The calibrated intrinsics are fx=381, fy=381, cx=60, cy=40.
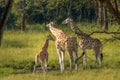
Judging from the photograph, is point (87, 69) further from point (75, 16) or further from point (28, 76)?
point (75, 16)

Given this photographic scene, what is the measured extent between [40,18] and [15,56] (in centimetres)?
1770

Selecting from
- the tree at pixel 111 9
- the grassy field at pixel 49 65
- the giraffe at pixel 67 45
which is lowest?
the grassy field at pixel 49 65

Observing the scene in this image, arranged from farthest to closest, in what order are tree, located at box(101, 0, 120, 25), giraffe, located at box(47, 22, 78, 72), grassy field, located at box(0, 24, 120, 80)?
giraffe, located at box(47, 22, 78, 72) → grassy field, located at box(0, 24, 120, 80) → tree, located at box(101, 0, 120, 25)

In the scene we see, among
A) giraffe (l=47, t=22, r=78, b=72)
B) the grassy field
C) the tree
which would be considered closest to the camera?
the tree

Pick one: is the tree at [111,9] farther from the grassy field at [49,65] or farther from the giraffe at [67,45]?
the giraffe at [67,45]

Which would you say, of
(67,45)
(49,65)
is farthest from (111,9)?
(49,65)

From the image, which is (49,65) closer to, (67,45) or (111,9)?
(67,45)

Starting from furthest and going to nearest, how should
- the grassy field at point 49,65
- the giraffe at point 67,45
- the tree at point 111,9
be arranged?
the giraffe at point 67,45, the grassy field at point 49,65, the tree at point 111,9

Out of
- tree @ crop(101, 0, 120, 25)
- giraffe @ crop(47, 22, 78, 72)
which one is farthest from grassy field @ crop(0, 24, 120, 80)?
tree @ crop(101, 0, 120, 25)

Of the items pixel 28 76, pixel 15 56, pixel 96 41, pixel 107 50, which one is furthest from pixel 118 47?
pixel 28 76

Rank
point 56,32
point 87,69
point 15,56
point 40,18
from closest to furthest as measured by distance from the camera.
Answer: point 87,69 < point 56,32 < point 15,56 < point 40,18

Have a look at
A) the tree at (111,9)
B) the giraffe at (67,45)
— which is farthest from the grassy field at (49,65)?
the tree at (111,9)

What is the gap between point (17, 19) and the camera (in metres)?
29.3

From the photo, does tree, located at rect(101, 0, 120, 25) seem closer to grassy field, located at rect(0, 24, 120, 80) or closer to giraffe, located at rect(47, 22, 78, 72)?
grassy field, located at rect(0, 24, 120, 80)
